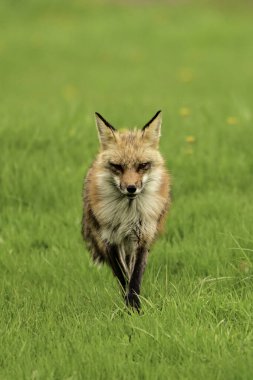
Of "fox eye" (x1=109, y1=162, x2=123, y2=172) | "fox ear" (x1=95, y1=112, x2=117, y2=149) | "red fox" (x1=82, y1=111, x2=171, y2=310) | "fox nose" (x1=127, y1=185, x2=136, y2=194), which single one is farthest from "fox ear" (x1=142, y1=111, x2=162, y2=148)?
"fox nose" (x1=127, y1=185, x2=136, y2=194)

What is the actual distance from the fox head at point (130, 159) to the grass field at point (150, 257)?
34.3 inches

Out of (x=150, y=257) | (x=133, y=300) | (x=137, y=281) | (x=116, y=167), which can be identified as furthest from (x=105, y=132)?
(x=150, y=257)

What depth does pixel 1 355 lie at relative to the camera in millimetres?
5301

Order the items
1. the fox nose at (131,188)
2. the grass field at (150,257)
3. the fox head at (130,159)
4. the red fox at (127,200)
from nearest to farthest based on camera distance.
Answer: the grass field at (150,257) → the fox nose at (131,188) → the fox head at (130,159) → the red fox at (127,200)

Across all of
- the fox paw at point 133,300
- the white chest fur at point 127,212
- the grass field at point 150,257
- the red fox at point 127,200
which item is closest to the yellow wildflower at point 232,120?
the grass field at point 150,257

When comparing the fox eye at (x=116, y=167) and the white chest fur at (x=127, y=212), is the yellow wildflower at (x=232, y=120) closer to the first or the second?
the white chest fur at (x=127, y=212)

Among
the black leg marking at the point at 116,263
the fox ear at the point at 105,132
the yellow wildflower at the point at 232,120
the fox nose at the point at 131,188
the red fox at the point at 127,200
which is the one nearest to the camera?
the fox nose at the point at 131,188

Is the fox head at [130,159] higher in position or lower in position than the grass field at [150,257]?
higher

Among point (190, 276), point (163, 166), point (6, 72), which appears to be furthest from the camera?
point (6, 72)

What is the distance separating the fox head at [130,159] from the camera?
5848 millimetres

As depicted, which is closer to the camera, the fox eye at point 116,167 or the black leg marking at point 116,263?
the fox eye at point 116,167

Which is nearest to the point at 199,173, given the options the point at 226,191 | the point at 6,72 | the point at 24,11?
the point at 226,191

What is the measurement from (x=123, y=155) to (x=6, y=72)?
1658 cm

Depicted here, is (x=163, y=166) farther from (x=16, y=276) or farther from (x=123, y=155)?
(x=16, y=276)
